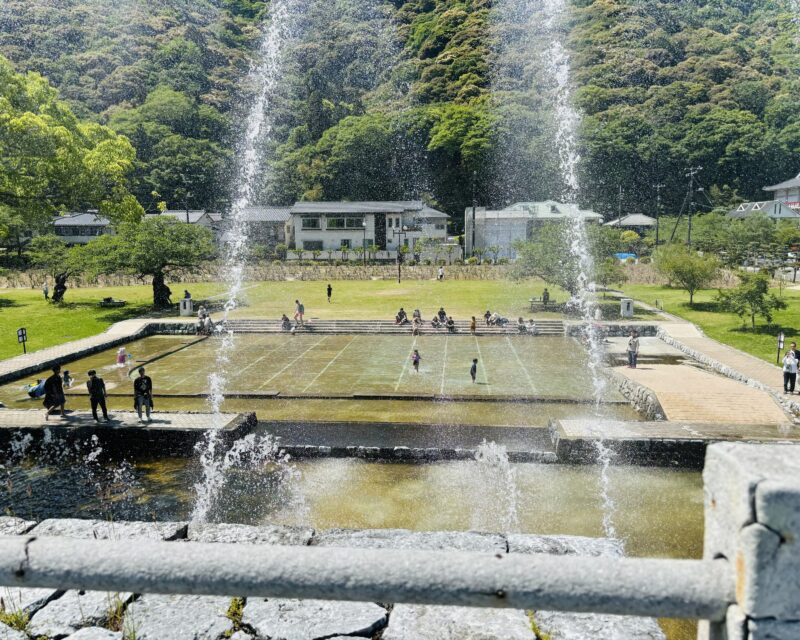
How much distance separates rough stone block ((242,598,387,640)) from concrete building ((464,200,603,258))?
220ft

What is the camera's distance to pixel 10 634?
2.94m

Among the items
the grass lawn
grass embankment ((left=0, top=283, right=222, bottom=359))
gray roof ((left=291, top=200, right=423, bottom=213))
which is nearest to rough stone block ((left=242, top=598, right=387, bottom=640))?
the grass lawn

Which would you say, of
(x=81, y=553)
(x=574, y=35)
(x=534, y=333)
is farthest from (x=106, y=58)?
(x=81, y=553)

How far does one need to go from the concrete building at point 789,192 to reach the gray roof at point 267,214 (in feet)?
207

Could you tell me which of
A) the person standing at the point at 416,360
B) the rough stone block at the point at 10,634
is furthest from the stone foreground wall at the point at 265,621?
the person standing at the point at 416,360

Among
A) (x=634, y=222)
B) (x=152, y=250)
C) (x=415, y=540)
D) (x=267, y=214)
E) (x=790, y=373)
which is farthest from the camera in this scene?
(x=267, y=214)

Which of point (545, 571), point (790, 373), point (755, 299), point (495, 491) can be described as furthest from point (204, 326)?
point (545, 571)

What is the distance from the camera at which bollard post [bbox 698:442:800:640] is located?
5.39ft

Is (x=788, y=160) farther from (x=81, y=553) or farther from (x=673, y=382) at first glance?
(x=81, y=553)

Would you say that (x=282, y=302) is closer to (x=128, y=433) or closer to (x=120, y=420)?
(x=120, y=420)

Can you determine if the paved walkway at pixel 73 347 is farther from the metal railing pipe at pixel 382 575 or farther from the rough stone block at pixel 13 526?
the metal railing pipe at pixel 382 575

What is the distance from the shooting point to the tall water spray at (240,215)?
12.4 meters

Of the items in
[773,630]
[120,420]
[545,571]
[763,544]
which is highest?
[763,544]

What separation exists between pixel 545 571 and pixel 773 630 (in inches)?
26.0
